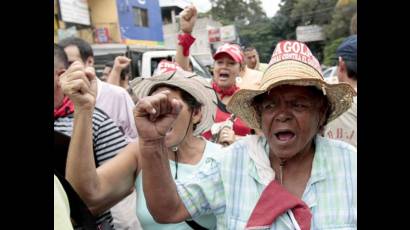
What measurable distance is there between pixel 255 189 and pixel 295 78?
17.2 inches

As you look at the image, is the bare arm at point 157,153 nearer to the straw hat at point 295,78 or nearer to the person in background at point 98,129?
the straw hat at point 295,78

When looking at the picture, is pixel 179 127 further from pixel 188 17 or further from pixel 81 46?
pixel 81 46

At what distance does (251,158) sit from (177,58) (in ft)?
7.02

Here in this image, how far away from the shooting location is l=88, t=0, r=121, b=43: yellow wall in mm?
18031

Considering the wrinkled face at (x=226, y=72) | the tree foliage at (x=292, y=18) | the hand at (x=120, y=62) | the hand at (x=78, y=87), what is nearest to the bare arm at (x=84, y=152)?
the hand at (x=78, y=87)

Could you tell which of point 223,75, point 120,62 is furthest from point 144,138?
point 120,62

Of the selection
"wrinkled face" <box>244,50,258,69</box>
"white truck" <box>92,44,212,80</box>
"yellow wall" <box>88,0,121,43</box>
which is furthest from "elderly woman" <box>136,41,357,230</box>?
"yellow wall" <box>88,0,121,43</box>

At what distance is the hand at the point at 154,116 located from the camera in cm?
167

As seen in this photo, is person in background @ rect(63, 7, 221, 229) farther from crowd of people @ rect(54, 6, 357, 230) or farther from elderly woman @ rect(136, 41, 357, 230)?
elderly woman @ rect(136, 41, 357, 230)

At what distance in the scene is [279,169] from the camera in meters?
1.83
